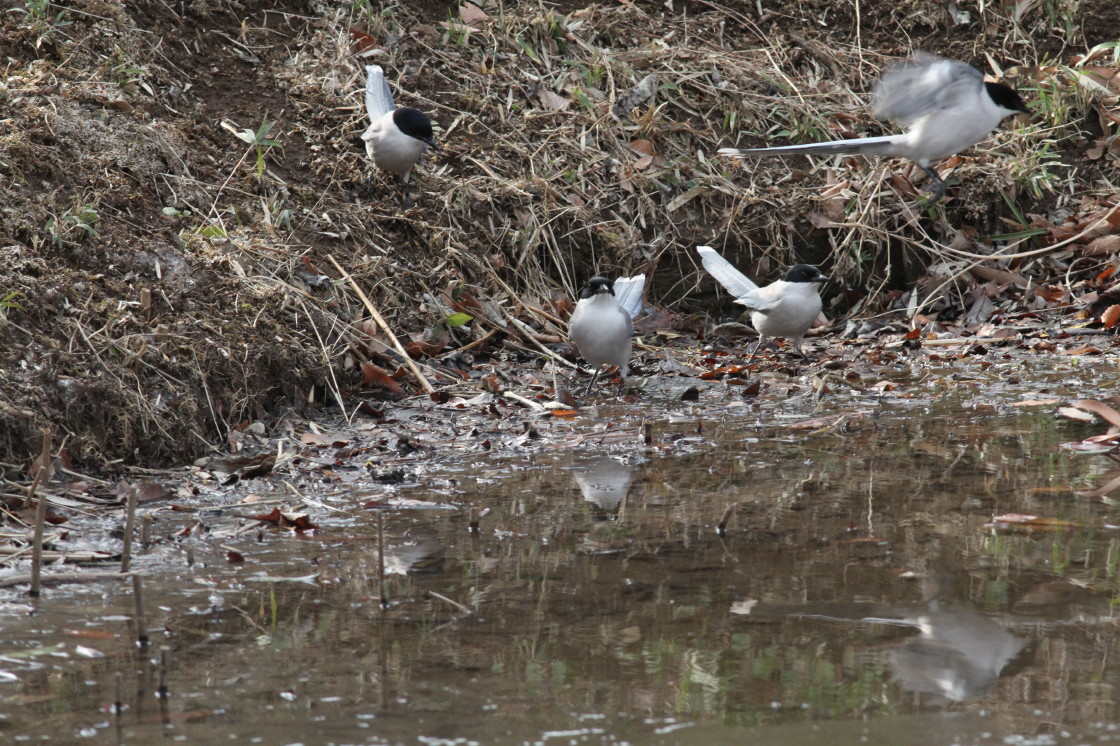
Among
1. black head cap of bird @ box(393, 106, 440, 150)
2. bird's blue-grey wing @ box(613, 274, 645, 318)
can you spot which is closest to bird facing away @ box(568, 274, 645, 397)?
bird's blue-grey wing @ box(613, 274, 645, 318)

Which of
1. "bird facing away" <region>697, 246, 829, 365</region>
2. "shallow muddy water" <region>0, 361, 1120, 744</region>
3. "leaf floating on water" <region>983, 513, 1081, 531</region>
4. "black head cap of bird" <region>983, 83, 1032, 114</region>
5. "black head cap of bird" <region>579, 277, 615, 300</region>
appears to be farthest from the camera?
"bird facing away" <region>697, 246, 829, 365</region>

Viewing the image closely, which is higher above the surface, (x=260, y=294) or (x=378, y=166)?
(x=378, y=166)

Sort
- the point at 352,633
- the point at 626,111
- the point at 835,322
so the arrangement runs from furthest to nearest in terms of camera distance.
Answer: the point at 626,111, the point at 835,322, the point at 352,633

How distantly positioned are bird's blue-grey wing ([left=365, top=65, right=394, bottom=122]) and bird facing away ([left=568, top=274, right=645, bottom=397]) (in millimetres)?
2070

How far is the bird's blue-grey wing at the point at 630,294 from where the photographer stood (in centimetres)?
Result: 624

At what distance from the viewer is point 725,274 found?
6848mm

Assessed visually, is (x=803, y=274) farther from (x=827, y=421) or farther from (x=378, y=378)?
(x=378, y=378)

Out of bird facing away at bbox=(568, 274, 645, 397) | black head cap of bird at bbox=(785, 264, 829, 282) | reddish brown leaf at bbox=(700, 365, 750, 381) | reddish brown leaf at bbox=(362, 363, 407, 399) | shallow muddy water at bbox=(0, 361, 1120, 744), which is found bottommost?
shallow muddy water at bbox=(0, 361, 1120, 744)

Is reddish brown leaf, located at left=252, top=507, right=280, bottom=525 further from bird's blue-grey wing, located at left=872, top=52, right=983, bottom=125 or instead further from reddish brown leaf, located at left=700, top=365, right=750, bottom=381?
bird's blue-grey wing, located at left=872, top=52, right=983, bottom=125

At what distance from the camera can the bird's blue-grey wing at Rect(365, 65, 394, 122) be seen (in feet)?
23.4

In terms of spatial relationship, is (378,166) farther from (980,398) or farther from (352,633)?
A: (352,633)

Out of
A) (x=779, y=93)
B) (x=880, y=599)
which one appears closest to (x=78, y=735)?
(x=880, y=599)

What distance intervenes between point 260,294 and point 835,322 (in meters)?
3.89

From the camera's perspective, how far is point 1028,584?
2.87 meters
